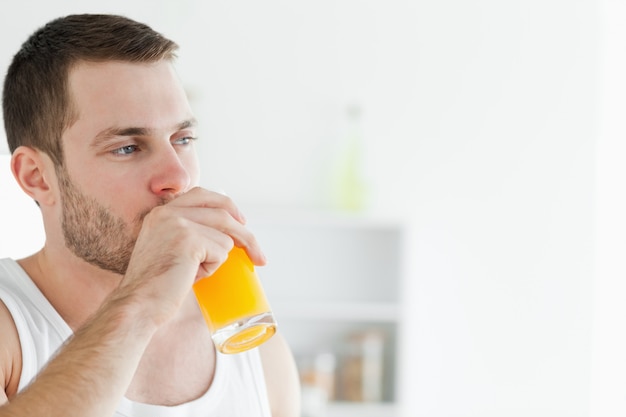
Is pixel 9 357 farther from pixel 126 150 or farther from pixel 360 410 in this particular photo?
pixel 360 410

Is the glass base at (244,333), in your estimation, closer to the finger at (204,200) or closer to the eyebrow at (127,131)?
the finger at (204,200)

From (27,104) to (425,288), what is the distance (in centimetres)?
270

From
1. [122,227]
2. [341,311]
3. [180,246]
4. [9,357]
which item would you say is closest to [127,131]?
[122,227]

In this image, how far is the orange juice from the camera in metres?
1.17

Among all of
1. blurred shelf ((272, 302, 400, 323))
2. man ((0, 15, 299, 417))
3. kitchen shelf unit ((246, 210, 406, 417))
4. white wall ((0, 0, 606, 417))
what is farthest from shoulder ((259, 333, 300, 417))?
white wall ((0, 0, 606, 417))

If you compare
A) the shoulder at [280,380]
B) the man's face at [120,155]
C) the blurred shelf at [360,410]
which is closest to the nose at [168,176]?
the man's face at [120,155]

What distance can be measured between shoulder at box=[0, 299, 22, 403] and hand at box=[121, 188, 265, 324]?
0.24 metres

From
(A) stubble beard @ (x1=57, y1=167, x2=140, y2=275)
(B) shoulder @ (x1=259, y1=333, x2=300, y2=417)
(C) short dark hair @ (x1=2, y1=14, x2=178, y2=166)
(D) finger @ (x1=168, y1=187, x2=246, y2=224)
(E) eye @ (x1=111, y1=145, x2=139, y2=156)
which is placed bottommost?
(B) shoulder @ (x1=259, y1=333, x2=300, y2=417)

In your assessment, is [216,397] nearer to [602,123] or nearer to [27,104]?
[27,104]

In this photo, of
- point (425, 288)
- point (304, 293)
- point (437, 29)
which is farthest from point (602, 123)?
point (304, 293)

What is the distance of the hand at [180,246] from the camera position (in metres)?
1.10

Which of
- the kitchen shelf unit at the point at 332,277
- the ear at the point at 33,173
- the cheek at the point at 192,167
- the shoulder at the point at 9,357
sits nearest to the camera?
the shoulder at the point at 9,357

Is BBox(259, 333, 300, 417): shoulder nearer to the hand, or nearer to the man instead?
the man

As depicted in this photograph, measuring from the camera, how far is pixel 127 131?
1290 millimetres
